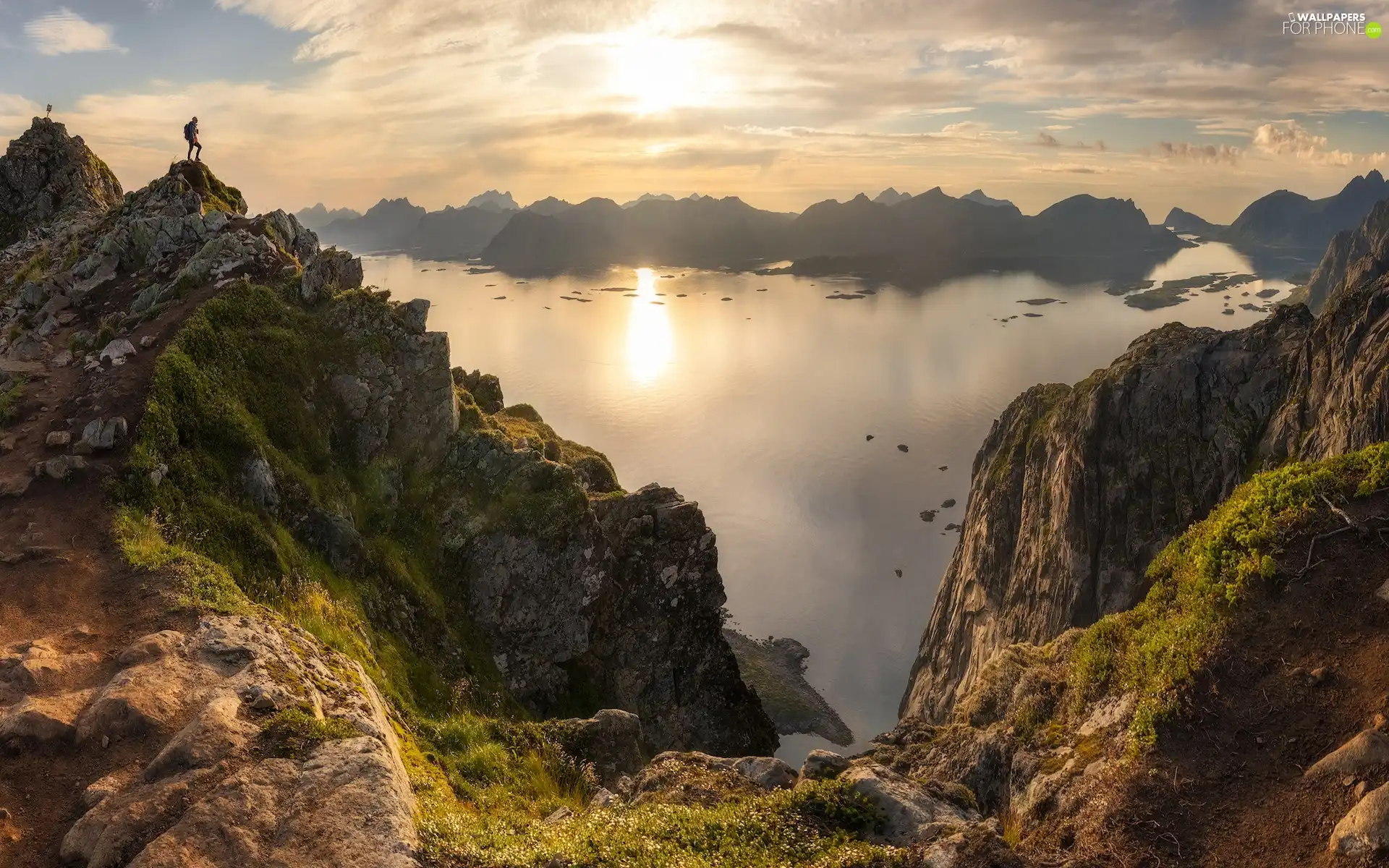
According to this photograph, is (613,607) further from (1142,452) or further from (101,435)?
(1142,452)

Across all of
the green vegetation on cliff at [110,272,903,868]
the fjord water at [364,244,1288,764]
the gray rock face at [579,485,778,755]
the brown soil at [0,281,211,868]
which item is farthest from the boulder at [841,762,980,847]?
the fjord water at [364,244,1288,764]

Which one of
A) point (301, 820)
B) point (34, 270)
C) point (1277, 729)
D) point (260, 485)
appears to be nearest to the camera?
point (301, 820)

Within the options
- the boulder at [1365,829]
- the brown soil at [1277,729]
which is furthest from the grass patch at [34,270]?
the boulder at [1365,829]

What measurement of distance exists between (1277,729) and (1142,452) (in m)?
63.5

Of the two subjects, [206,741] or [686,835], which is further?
[686,835]

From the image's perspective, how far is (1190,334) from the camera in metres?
72.4

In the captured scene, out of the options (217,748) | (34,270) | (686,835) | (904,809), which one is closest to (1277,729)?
(904,809)

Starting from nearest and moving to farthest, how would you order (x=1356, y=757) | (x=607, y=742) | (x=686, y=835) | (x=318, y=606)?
(x=1356, y=757), (x=686, y=835), (x=318, y=606), (x=607, y=742)

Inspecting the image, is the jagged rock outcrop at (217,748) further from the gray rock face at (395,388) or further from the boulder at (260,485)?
the gray rock face at (395,388)

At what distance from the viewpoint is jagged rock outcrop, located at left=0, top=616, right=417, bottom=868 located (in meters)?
11.8

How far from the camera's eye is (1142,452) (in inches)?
2721

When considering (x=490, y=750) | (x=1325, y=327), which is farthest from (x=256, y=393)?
(x=1325, y=327)

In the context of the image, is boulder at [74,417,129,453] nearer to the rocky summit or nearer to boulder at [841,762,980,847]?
the rocky summit

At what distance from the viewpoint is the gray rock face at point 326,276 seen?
35062mm
